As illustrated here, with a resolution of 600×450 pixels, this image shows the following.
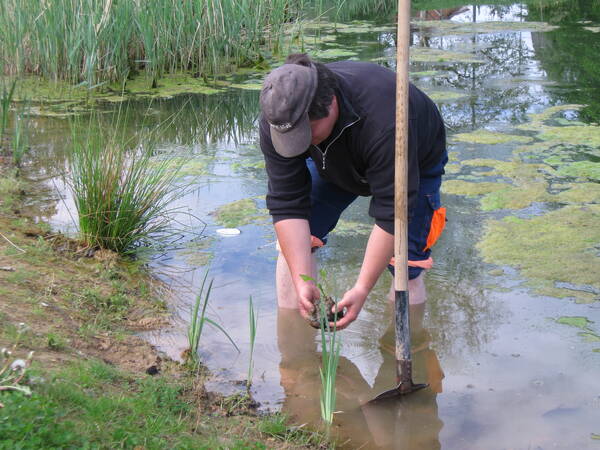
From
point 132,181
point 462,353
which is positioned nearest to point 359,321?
point 462,353

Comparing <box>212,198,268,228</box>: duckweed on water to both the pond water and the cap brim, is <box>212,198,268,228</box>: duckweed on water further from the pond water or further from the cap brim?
the cap brim

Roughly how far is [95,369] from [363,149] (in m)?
1.20

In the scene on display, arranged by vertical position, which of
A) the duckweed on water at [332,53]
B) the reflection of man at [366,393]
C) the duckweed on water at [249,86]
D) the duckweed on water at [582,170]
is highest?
the duckweed on water at [332,53]

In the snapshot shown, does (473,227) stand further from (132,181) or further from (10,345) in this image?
(10,345)

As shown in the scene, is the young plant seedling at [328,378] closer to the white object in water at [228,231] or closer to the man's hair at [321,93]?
the man's hair at [321,93]

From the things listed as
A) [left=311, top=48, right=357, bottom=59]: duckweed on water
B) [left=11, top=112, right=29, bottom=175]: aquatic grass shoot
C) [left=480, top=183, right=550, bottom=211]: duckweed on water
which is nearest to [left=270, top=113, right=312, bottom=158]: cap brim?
[left=480, top=183, right=550, bottom=211]: duckweed on water

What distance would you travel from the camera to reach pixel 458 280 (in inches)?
148

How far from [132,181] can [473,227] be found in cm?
200

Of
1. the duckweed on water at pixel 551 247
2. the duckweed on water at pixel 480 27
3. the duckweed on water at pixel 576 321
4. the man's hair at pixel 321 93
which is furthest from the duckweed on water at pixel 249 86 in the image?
the man's hair at pixel 321 93

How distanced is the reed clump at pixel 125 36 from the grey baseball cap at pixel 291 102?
13.1ft

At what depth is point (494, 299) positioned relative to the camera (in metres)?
3.53

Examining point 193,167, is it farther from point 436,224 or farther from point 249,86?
point 436,224

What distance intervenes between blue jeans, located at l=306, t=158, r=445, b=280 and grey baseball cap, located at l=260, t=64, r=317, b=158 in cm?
71

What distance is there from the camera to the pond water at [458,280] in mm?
2734
